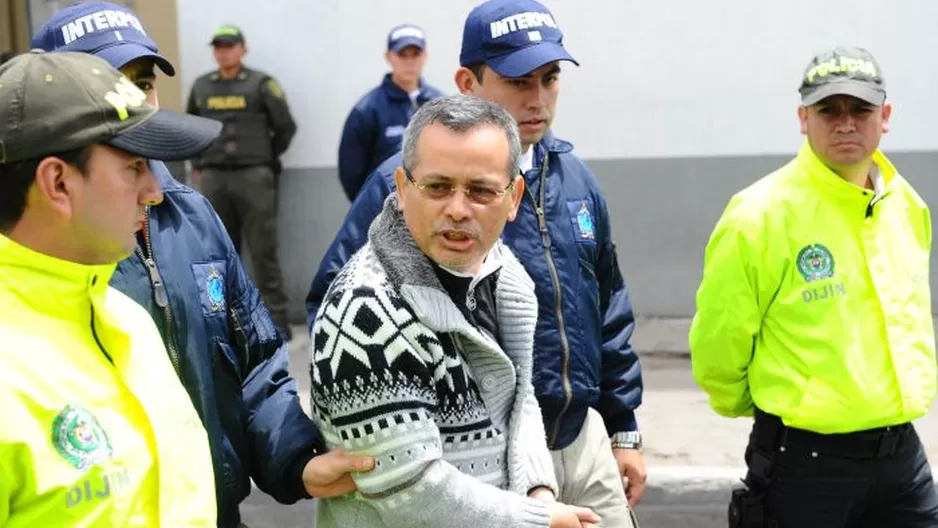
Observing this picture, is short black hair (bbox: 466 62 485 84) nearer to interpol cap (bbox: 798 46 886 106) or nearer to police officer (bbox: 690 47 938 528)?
police officer (bbox: 690 47 938 528)

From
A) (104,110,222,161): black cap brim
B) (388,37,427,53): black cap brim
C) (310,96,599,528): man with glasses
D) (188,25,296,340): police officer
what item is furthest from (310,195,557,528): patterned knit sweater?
(188,25,296,340): police officer

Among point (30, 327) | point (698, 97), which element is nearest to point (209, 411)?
point (30, 327)

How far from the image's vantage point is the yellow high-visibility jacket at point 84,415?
198cm

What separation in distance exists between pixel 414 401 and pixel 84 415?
0.65 m

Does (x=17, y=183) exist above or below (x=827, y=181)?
above

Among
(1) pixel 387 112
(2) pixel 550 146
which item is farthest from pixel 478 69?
(1) pixel 387 112

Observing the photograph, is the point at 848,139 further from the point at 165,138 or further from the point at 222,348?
the point at 165,138

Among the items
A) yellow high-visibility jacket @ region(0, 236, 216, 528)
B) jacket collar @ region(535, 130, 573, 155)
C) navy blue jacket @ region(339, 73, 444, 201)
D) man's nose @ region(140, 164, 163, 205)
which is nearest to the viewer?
yellow high-visibility jacket @ region(0, 236, 216, 528)

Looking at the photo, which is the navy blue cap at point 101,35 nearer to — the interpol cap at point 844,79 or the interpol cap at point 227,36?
the interpol cap at point 844,79

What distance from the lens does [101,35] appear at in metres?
3.04

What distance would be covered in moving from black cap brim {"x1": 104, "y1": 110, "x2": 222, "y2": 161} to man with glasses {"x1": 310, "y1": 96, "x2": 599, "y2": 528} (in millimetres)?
424

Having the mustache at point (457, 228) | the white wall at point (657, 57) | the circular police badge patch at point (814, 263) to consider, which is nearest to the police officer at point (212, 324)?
the mustache at point (457, 228)

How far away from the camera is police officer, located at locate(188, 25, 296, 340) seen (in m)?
9.05

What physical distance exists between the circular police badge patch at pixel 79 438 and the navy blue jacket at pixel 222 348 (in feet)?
2.45
